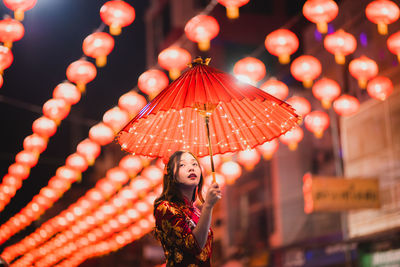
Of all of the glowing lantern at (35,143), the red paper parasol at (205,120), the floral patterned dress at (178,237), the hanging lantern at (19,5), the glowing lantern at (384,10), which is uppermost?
the glowing lantern at (384,10)

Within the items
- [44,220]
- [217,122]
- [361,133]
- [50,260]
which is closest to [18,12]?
[217,122]

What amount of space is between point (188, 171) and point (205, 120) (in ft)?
1.27

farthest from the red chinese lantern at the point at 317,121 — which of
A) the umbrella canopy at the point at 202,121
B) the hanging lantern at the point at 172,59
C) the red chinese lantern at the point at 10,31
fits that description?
the umbrella canopy at the point at 202,121

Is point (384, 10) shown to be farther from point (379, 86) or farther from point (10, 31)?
point (10, 31)

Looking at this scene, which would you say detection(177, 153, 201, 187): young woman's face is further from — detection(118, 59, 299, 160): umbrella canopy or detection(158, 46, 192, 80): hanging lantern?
detection(158, 46, 192, 80): hanging lantern

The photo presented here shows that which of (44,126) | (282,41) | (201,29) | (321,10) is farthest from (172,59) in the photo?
(44,126)

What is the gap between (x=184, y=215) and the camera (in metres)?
3.49

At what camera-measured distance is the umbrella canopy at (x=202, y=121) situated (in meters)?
3.80

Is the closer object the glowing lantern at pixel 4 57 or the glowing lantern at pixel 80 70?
the glowing lantern at pixel 4 57

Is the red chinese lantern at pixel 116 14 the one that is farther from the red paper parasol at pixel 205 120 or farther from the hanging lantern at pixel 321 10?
the red paper parasol at pixel 205 120

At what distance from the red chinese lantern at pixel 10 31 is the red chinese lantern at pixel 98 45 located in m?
1.28

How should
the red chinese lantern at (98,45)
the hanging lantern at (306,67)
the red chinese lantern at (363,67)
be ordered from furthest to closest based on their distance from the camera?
the hanging lantern at (306,67)
the red chinese lantern at (363,67)
the red chinese lantern at (98,45)

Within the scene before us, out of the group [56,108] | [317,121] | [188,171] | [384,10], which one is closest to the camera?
[188,171]

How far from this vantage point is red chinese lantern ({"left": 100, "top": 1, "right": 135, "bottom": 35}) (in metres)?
9.41
